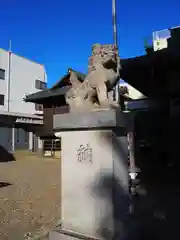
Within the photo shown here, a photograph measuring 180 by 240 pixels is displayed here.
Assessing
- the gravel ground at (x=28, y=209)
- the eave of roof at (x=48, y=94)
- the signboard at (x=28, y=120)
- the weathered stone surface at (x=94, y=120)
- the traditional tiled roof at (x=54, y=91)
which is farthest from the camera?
the signboard at (x=28, y=120)

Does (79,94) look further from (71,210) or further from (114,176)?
(71,210)

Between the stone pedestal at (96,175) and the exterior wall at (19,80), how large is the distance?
22912 millimetres

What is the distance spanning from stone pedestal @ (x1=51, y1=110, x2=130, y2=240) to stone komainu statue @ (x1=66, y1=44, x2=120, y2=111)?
0.96 ft

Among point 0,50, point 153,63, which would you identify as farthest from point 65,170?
point 0,50

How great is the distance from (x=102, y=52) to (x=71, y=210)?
2.12 meters

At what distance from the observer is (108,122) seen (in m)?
3.16

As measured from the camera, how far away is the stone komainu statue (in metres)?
3.52

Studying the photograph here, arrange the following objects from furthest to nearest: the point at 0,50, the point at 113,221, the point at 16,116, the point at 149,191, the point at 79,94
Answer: the point at 0,50 → the point at 16,116 → the point at 149,191 → the point at 79,94 → the point at 113,221

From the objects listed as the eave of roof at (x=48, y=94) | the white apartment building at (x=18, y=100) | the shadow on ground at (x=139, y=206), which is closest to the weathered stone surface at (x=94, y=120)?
the shadow on ground at (x=139, y=206)

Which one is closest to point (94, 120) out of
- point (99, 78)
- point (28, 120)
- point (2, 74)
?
point (99, 78)

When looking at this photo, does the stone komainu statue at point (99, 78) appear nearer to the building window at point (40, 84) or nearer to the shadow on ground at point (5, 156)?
the shadow on ground at point (5, 156)

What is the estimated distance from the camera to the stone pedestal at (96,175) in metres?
3.18

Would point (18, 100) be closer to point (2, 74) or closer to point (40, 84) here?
point (2, 74)

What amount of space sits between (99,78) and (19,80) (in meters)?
25.0
